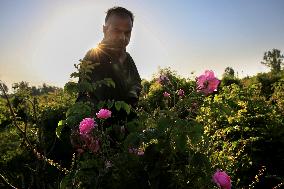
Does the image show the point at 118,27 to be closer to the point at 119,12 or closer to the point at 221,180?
the point at 119,12

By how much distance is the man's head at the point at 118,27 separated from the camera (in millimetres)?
2889

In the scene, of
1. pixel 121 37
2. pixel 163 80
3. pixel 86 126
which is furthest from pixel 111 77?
pixel 86 126

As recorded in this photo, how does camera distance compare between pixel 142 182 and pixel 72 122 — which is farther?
pixel 72 122

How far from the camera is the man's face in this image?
9.47 ft

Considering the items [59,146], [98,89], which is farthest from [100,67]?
[59,146]

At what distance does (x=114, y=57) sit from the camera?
3.01 meters

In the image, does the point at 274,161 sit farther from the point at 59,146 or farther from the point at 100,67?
the point at 59,146

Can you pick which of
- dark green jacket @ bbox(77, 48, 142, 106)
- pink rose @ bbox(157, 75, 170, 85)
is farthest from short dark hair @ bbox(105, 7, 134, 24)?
pink rose @ bbox(157, 75, 170, 85)

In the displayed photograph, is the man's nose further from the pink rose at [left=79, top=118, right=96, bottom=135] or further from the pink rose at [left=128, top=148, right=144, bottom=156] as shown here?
the pink rose at [left=128, top=148, right=144, bottom=156]

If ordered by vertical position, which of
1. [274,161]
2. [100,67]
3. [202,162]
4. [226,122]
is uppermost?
[226,122]

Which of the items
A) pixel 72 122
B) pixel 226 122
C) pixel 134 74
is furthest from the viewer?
pixel 226 122

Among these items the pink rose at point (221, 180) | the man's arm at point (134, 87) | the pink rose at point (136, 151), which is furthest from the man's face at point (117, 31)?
the pink rose at point (221, 180)

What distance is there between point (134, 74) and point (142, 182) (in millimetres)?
1479

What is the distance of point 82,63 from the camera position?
239 cm
